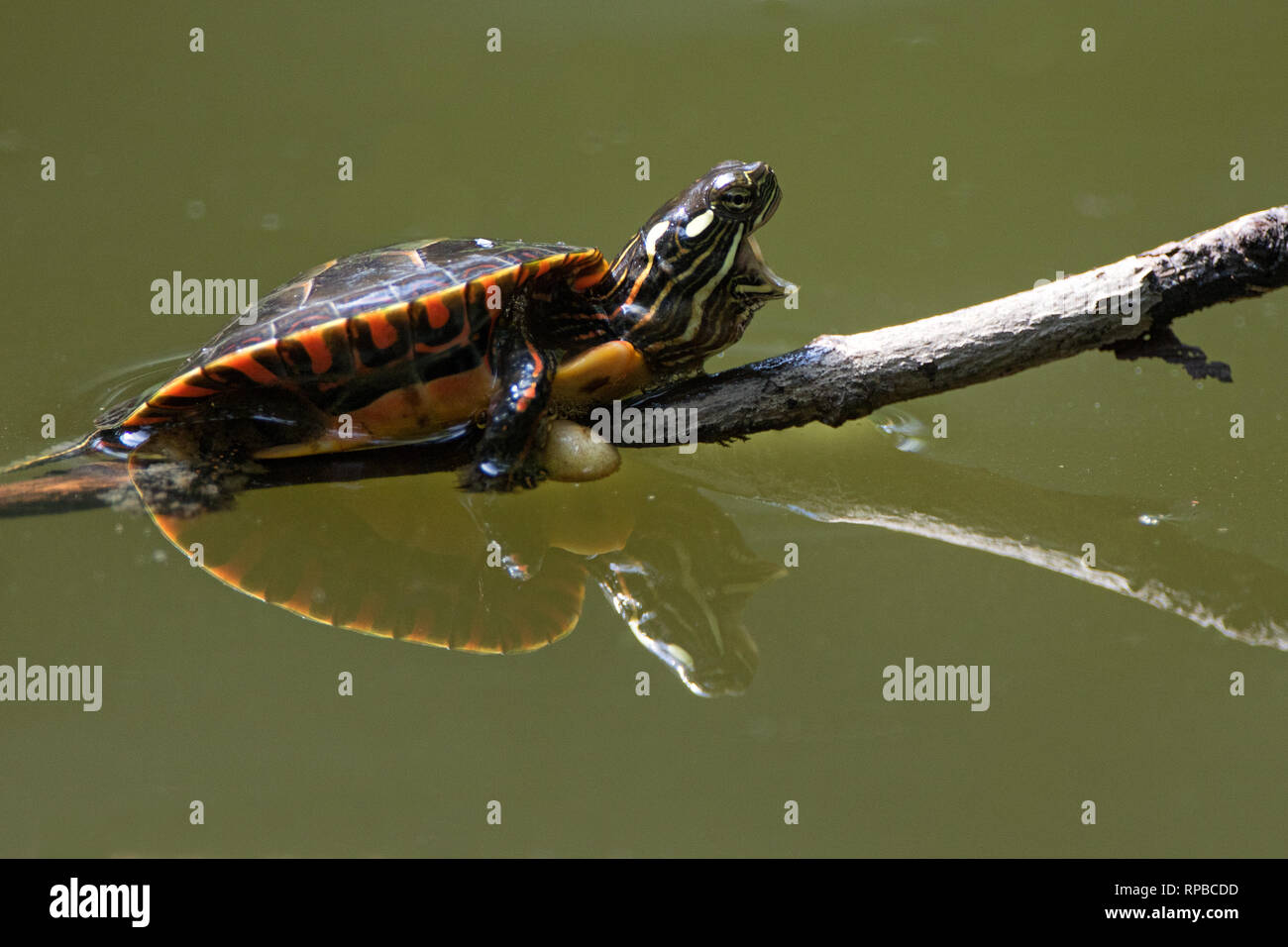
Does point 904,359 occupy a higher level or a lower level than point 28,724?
higher

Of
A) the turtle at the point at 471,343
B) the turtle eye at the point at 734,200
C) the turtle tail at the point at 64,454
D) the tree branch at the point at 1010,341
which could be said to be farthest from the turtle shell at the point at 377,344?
the tree branch at the point at 1010,341

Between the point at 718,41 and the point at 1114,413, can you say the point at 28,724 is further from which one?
the point at 718,41

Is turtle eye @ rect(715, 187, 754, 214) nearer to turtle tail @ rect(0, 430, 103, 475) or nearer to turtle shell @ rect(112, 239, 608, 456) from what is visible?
turtle shell @ rect(112, 239, 608, 456)

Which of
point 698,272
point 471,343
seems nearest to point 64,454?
point 471,343

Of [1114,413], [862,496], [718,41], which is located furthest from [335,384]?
[718,41]

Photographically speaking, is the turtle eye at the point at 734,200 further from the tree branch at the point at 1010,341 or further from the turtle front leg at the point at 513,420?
the turtle front leg at the point at 513,420
